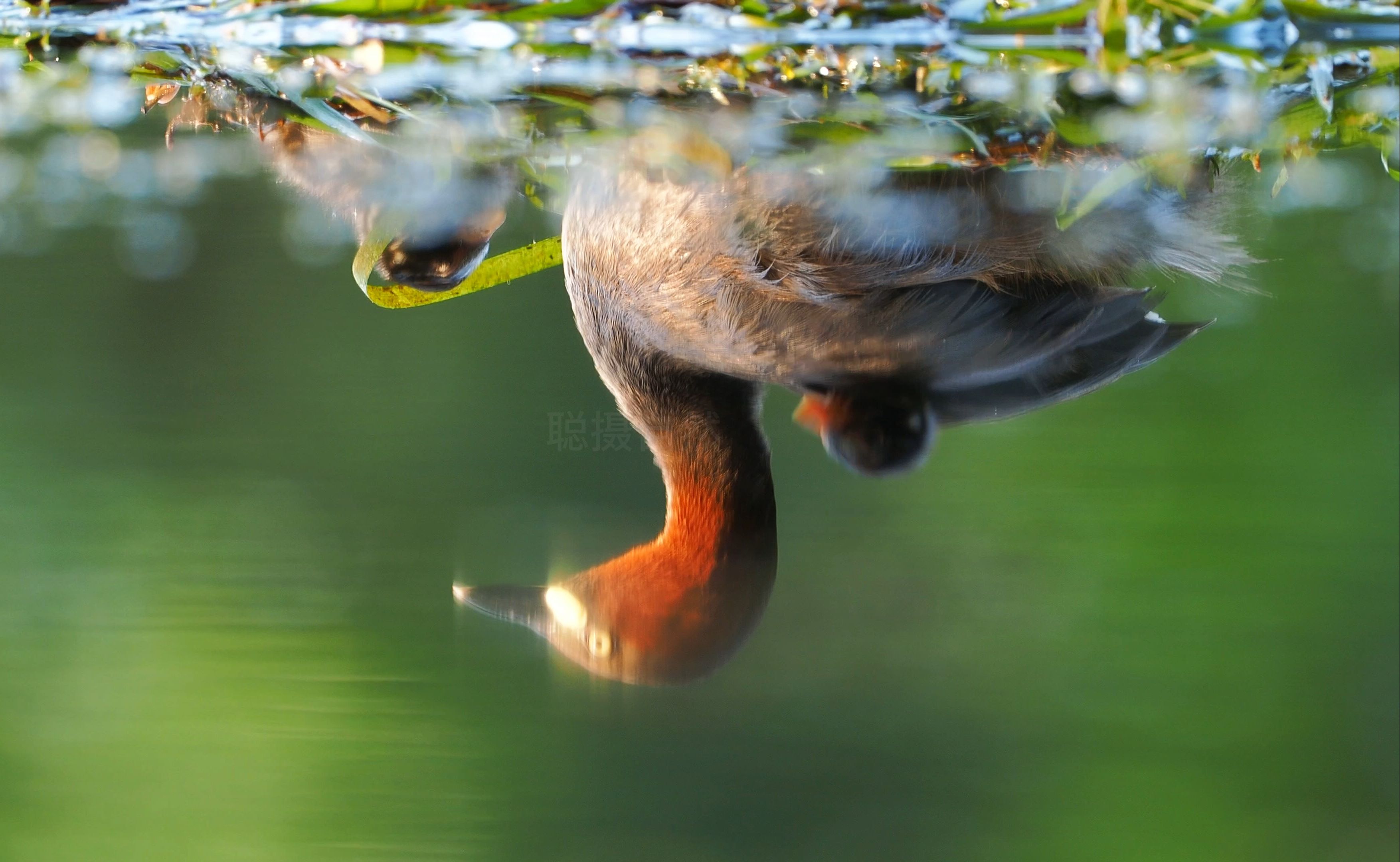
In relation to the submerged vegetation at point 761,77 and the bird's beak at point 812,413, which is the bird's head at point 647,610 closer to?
the bird's beak at point 812,413

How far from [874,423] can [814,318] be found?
5.8 inches

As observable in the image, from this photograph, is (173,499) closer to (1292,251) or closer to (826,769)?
(826,769)

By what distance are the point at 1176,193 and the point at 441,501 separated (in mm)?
968

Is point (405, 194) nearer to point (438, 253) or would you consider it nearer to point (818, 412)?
point (438, 253)

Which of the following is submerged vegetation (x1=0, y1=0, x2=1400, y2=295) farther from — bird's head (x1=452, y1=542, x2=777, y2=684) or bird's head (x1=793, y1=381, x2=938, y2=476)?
bird's head (x1=452, y1=542, x2=777, y2=684)

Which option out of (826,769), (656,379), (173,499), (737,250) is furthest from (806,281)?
(173,499)

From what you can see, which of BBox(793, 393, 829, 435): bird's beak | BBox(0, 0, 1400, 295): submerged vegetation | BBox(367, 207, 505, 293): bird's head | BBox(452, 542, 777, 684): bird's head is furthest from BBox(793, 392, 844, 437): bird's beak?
BBox(367, 207, 505, 293): bird's head

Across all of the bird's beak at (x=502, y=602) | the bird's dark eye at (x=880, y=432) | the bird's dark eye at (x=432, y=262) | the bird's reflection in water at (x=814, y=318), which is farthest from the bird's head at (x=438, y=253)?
the bird's dark eye at (x=880, y=432)

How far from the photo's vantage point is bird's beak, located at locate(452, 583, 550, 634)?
51.4 inches

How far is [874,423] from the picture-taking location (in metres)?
1.33

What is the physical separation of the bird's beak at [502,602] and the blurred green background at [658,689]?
2 centimetres

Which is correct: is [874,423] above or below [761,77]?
below

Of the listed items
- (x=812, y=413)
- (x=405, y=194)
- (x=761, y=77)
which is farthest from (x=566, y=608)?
(x=761, y=77)

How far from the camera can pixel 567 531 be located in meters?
1.33
